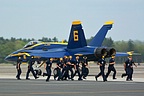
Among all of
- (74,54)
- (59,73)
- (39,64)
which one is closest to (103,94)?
(59,73)

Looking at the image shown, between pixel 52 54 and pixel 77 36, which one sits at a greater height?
pixel 77 36

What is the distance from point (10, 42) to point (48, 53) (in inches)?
2265

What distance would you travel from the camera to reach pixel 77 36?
55000mm

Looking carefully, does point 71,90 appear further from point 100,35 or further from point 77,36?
point 100,35

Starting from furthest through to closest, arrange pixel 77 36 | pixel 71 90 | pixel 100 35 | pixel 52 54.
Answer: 1. pixel 100 35
2. pixel 52 54
3. pixel 77 36
4. pixel 71 90

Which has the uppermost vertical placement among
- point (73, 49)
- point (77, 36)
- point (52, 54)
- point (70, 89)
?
point (77, 36)

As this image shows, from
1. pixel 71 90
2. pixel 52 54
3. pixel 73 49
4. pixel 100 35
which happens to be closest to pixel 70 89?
pixel 71 90

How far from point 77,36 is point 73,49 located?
1.19m

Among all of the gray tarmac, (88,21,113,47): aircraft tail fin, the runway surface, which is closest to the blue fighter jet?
(88,21,113,47): aircraft tail fin

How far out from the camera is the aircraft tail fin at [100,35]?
2295 inches

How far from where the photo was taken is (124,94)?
26.0 m

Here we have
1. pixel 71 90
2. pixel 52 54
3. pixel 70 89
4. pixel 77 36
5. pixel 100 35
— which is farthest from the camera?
pixel 100 35

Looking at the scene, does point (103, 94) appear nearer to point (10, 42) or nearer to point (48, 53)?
point (48, 53)

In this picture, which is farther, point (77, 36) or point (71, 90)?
point (77, 36)
